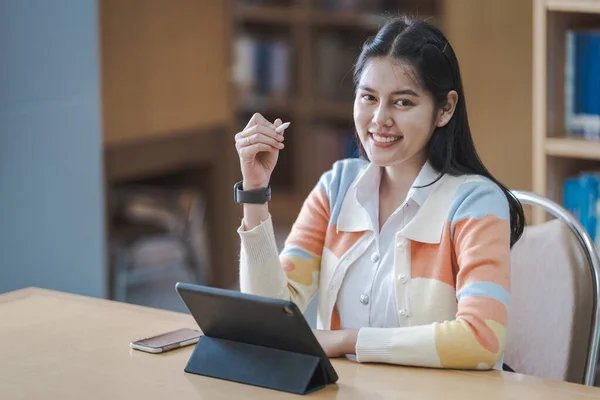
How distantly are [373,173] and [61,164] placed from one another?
5.38ft

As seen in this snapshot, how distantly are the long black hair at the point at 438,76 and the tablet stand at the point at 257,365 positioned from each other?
0.45 metres

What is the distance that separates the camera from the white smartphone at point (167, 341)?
167cm

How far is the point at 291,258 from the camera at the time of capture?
6.11 feet

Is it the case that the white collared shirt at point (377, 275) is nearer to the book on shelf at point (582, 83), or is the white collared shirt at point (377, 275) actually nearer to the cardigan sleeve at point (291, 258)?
the cardigan sleeve at point (291, 258)

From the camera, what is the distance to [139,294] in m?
4.53

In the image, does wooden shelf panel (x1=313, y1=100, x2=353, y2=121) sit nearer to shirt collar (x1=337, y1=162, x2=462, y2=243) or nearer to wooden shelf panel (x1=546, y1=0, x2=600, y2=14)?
wooden shelf panel (x1=546, y1=0, x2=600, y2=14)

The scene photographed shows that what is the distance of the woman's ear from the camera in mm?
1757

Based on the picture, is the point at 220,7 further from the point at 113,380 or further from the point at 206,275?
the point at 113,380

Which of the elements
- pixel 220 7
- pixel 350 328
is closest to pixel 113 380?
pixel 350 328

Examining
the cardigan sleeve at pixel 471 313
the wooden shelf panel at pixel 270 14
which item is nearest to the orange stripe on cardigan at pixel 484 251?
the cardigan sleeve at pixel 471 313

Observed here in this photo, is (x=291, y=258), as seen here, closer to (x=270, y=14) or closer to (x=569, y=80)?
(x=569, y=80)

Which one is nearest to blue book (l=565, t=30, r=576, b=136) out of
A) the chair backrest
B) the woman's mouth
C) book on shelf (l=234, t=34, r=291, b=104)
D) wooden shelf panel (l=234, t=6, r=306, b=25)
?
the chair backrest

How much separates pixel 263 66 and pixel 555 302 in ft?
13.4

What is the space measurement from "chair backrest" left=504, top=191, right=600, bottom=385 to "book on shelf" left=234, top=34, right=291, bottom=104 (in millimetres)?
3864
